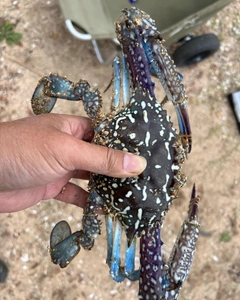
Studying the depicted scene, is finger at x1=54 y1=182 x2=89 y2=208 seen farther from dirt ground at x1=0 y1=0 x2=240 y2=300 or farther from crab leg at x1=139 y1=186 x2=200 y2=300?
dirt ground at x1=0 y1=0 x2=240 y2=300

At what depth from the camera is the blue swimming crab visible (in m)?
1.77

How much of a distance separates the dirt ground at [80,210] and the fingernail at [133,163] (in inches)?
58.2

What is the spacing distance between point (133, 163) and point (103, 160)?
131mm

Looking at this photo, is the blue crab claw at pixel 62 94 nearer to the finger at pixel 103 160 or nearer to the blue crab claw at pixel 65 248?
the finger at pixel 103 160

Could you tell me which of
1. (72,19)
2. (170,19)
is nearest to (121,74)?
(72,19)

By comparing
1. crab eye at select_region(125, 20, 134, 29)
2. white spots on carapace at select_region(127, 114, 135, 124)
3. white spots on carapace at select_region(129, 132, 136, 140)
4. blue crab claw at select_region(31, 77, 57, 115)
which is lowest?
white spots on carapace at select_region(129, 132, 136, 140)

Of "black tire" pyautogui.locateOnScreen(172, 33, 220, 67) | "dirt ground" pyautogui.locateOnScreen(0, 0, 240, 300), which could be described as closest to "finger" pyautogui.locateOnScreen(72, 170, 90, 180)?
"dirt ground" pyautogui.locateOnScreen(0, 0, 240, 300)

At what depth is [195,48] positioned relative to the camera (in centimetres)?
313

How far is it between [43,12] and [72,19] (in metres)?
0.55

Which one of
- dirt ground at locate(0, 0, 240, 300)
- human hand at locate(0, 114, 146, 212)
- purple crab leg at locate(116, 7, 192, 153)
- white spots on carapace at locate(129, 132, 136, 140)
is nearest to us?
human hand at locate(0, 114, 146, 212)

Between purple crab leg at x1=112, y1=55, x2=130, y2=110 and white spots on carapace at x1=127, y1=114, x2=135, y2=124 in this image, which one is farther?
purple crab leg at x1=112, y1=55, x2=130, y2=110

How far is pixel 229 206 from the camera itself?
308cm

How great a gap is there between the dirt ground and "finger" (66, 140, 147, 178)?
1494 mm

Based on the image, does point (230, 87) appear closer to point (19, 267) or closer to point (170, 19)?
point (170, 19)
